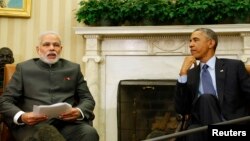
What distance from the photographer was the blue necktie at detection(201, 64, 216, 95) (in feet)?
6.31

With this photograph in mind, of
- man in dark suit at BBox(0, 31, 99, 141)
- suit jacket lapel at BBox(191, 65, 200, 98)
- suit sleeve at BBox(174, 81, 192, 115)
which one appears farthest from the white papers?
suit jacket lapel at BBox(191, 65, 200, 98)

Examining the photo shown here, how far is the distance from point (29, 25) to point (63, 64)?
4.61 feet

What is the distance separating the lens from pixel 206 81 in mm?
1962

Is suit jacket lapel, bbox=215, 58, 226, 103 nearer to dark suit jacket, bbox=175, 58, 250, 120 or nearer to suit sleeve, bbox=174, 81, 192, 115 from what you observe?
dark suit jacket, bbox=175, 58, 250, 120

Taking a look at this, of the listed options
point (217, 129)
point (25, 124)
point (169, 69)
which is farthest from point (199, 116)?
point (169, 69)

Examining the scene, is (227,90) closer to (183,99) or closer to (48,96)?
(183,99)

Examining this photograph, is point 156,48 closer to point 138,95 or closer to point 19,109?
point 138,95

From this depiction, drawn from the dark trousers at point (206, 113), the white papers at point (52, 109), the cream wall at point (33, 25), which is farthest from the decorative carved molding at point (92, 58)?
the dark trousers at point (206, 113)

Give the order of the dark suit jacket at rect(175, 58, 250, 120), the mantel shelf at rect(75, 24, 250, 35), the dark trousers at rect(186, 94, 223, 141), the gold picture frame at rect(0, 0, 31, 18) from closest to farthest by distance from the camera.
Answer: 1. the dark trousers at rect(186, 94, 223, 141)
2. the dark suit jacket at rect(175, 58, 250, 120)
3. the mantel shelf at rect(75, 24, 250, 35)
4. the gold picture frame at rect(0, 0, 31, 18)

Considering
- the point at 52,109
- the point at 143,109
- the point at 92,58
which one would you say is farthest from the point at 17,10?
the point at 52,109

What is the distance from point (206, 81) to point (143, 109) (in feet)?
4.47

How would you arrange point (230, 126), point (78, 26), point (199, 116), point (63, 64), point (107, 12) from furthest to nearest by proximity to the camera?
point (78, 26)
point (107, 12)
point (63, 64)
point (199, 116)
point (230, 126)

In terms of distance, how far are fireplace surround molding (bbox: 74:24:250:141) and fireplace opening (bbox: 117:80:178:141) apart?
80 mm

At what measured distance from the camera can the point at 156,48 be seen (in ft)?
10.7
